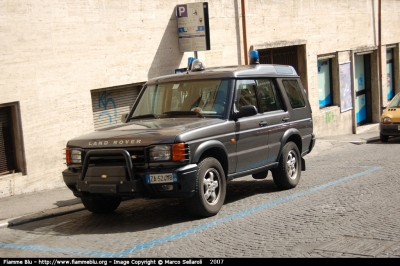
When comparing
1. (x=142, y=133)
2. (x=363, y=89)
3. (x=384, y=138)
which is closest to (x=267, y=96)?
(x=142, y=133)

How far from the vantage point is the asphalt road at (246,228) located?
6952mm

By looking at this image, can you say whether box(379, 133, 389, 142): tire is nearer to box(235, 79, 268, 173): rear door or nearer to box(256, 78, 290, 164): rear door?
box(256, 78, 290, 164): rear door

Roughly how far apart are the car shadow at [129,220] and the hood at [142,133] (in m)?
1.10

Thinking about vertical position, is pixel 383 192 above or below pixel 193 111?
below

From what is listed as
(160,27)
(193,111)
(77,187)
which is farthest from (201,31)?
(77,187)

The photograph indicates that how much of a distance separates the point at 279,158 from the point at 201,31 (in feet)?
19.8

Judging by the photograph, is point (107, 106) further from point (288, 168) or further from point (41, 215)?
point (288, 168)

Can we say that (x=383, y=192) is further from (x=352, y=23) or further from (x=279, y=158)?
(x=352, y=23)

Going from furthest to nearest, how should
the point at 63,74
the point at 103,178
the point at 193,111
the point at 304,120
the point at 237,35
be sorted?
the point at 237,35 → the point at 63,74 → the point at 304,120 → the point at 193,111 → the point at 103,178

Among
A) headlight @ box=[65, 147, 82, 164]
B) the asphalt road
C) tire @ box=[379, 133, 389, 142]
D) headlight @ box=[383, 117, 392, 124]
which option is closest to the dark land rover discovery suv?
headlight @ box=[65, 147, 82, 164]

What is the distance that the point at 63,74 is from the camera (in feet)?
42.3

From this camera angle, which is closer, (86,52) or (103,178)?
(103,178)

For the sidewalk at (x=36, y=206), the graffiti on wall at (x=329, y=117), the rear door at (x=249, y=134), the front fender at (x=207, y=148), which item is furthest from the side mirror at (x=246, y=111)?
the graffiti on wall at (x=329, y=117)

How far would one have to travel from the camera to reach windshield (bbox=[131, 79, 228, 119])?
30.9 feet
